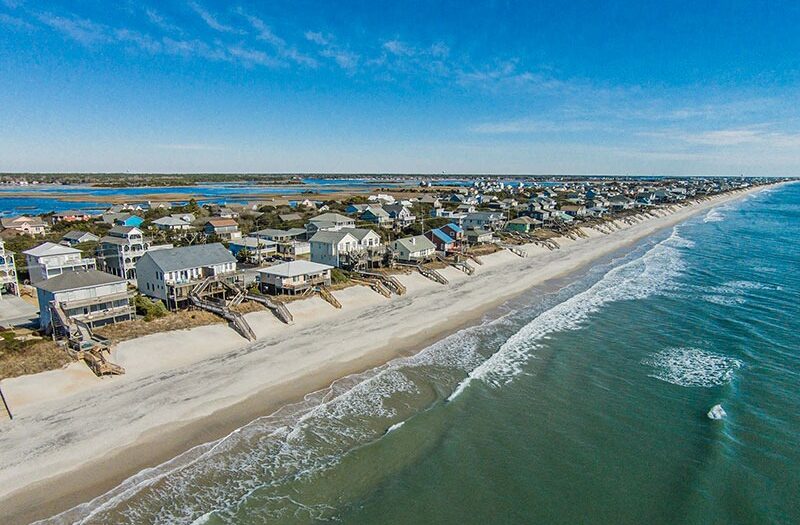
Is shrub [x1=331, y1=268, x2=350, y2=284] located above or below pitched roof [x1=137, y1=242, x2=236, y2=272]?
below

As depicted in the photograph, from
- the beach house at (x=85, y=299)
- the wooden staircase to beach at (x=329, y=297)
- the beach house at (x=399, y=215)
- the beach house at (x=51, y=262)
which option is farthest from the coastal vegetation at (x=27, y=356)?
the beach house at (x=399, y=215)

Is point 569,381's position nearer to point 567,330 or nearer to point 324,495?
point 567,330

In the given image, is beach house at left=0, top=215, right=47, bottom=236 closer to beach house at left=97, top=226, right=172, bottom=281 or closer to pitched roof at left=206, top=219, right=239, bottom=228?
pitched roof at left=206, top=219, right=239, bottom=228

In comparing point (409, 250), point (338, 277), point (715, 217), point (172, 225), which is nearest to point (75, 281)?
point (338, 277)

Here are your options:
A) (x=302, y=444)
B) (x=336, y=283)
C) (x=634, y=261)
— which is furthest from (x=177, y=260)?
(x=634, y=261)

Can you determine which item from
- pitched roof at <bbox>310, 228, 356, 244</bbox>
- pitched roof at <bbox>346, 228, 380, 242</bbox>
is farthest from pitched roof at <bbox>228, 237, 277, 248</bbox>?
pitched roof at <bbox>346, 228, 380, 242</bbox>

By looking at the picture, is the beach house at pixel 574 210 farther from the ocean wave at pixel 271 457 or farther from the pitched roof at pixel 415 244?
the ocean wave at pixel 271 457

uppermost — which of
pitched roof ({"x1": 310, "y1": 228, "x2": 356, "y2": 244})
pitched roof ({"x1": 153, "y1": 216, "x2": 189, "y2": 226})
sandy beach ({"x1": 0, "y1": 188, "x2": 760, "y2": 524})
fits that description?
pitched roof ({"x1": 310, "y1": 228, "x2": 356, "y2": 244})
